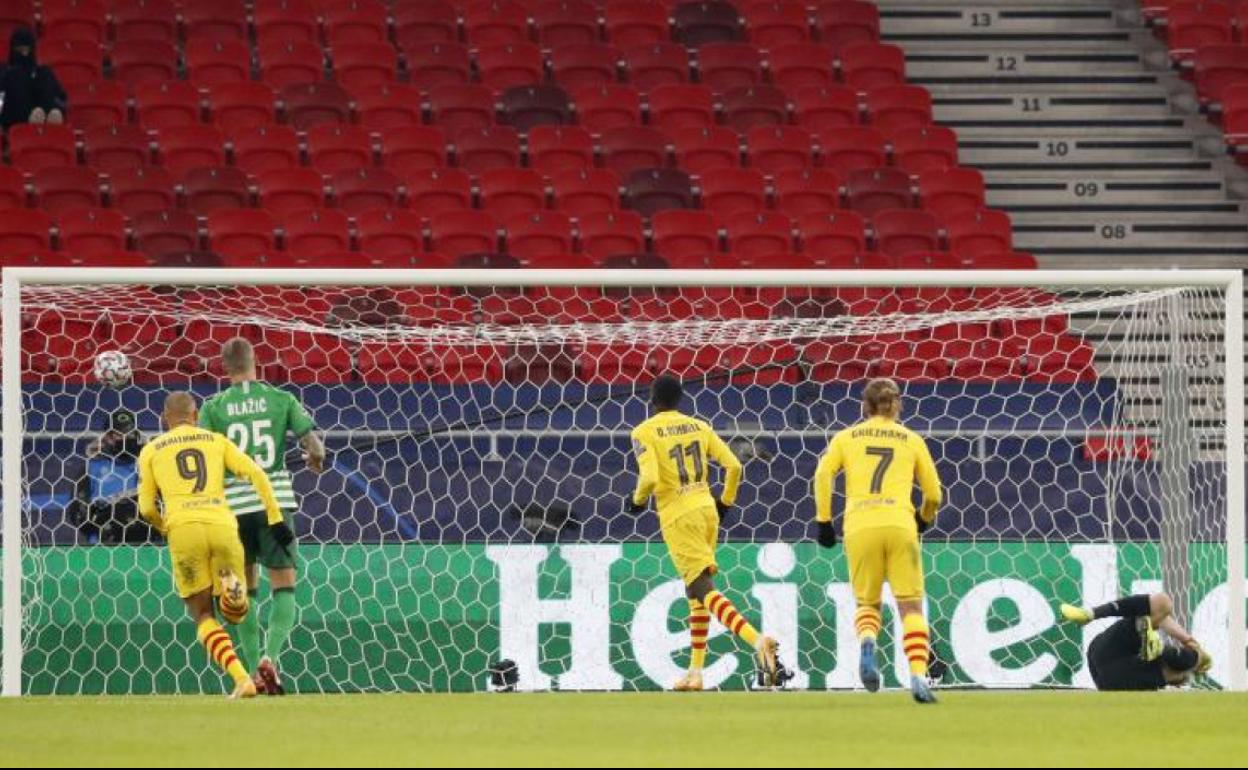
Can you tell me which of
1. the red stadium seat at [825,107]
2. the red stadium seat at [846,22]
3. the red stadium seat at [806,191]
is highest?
the red stadium seat at [846,22]

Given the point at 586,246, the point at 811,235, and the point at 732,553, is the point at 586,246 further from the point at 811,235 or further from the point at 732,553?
the point at 732,553

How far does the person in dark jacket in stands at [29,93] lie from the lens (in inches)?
741

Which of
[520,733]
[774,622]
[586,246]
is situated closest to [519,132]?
[586,246]

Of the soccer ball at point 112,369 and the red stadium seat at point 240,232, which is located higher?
the red stadium seat at point 240,232

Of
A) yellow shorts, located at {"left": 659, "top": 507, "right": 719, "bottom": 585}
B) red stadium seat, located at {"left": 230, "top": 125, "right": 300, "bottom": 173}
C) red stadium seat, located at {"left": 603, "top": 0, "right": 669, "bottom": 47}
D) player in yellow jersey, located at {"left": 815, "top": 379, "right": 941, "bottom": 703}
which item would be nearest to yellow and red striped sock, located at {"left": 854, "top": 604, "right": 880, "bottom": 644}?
player in yellow jersey, located at {"left": 815, "top": 379, "right": 941, "bottom": 703}

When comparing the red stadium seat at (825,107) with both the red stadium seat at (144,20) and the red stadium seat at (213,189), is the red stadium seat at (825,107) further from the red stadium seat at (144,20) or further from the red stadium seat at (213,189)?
the red stadium seat at (144,20)

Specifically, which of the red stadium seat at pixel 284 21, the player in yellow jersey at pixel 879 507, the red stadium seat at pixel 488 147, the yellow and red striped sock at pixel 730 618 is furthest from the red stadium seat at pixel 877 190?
the player in yellow jersey at pixel 879 507

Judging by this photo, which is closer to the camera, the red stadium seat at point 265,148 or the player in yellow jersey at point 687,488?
the player in yellow jersey at point 687,488

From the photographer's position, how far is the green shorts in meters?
11.2

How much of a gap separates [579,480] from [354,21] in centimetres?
821

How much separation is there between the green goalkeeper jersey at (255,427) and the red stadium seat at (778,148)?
8.62 m

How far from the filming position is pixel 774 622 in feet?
42.7

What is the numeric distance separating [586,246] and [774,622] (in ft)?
17.8

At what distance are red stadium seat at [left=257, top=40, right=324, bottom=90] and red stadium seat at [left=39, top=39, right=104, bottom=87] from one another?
4.67 feet
